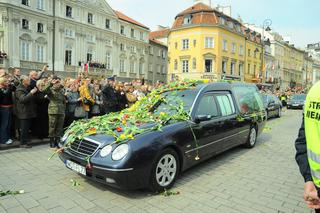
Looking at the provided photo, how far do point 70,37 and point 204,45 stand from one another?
2205cm

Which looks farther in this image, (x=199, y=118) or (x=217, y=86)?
(x=217, y=86)

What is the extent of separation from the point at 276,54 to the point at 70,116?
2770 inches

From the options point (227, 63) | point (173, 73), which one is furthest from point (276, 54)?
point (173, 73)

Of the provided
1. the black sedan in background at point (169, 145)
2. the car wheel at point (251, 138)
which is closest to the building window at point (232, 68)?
the car wheel at point (251, 138)

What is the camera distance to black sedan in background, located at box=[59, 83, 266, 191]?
13.3 ft

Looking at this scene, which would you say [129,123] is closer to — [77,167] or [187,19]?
[77,167]

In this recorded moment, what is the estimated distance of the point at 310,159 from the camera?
6.56 ft

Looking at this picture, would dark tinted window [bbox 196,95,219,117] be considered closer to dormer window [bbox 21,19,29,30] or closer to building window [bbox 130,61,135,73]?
dormer window [bbox 21,19,29,30]

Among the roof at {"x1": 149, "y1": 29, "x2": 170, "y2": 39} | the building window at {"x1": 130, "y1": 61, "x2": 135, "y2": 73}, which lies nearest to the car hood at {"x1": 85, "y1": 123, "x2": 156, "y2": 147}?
the building window at {"x1": 130, "y1": 61, "x2": 135, "y2": 73}

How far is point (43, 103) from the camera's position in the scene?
805 centimetres

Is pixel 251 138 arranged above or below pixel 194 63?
below

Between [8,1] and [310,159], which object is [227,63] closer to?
[8,1]

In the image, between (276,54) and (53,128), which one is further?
(276,54)

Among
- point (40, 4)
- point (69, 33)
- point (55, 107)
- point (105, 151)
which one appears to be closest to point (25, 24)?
point (40, 4)
